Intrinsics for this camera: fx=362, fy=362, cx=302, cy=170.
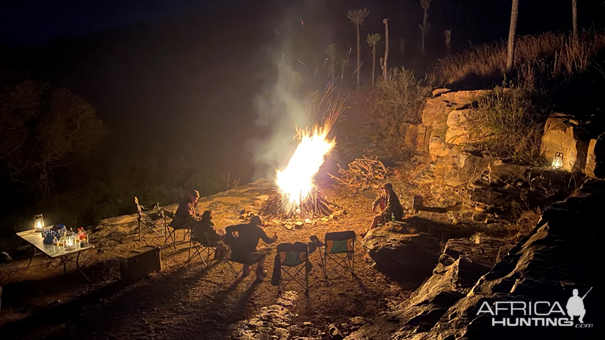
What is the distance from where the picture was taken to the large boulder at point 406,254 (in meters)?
6.66

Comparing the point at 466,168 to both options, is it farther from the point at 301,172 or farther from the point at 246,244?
the point at 246,244

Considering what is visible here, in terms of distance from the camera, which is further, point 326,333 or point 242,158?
point 242,158

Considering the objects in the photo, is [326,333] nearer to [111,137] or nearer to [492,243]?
[492,243]

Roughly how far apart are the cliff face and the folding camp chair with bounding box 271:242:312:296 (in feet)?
6.16

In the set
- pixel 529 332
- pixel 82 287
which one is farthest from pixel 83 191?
pixel 529 332

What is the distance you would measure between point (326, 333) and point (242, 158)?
58.9 feet

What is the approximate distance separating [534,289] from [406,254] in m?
3.55

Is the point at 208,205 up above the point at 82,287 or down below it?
above

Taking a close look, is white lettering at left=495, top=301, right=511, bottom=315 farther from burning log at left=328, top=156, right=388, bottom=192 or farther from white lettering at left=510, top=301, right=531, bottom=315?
burning log at left=328, top=156, right=388, bottom=192

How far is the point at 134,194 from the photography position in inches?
615

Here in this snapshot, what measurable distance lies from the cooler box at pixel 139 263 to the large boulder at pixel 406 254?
4187 millimetres

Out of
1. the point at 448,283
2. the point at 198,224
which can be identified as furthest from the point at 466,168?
the point at 198,224

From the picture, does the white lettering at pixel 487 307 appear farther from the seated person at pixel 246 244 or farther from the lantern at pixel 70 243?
the lantern at pixel 70 243

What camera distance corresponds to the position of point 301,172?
11.4 m
